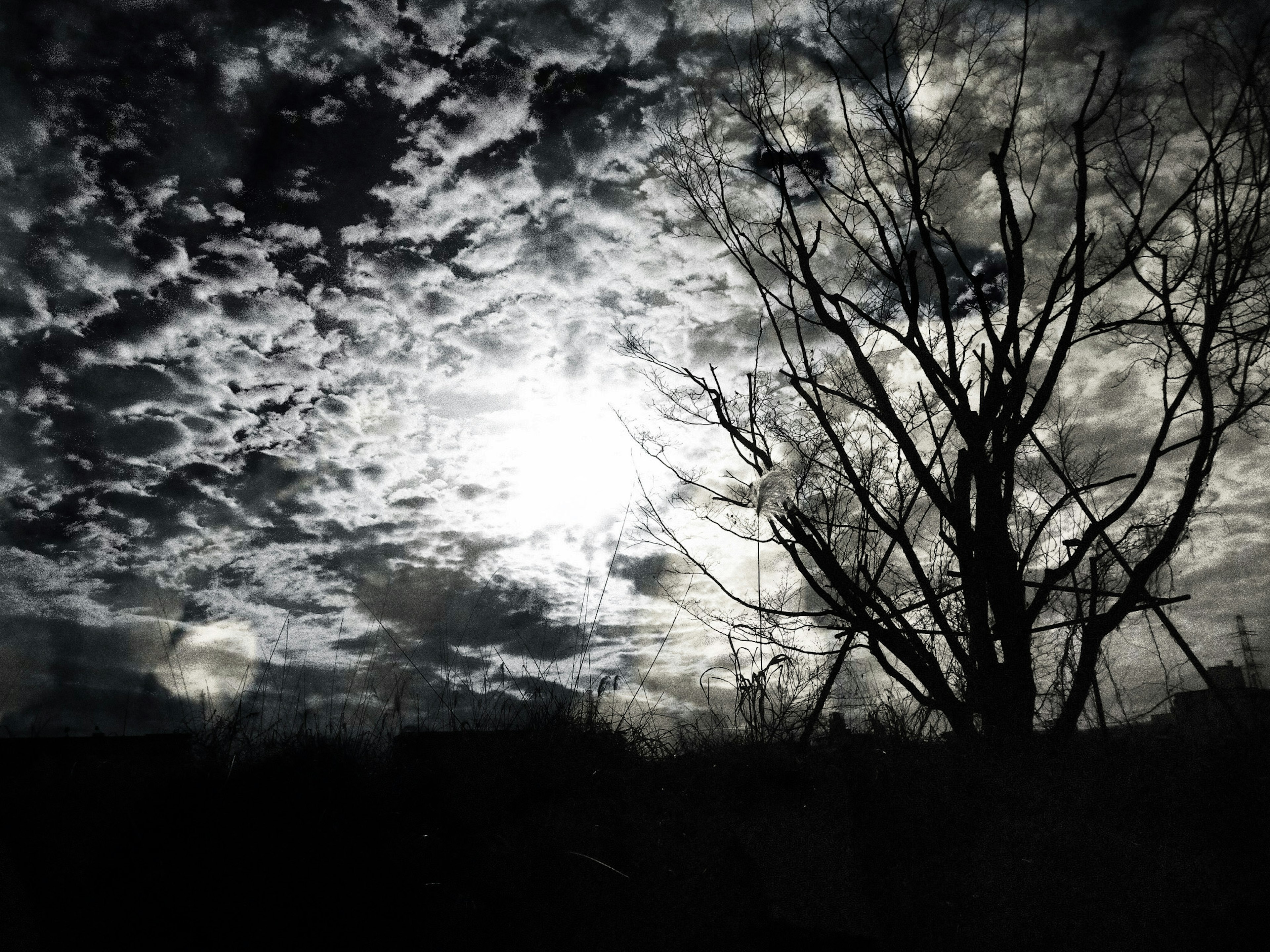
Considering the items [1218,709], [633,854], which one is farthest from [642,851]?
[1218,709]

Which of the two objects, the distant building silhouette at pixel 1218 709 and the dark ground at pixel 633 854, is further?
the distant building silhouette at pixel 1218 709

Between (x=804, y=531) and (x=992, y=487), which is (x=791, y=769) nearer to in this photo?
(x=804, y=531)

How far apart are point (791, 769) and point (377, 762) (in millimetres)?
2141

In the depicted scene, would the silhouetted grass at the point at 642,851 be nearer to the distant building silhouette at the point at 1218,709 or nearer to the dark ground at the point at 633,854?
the dark ground at the point at 633,854

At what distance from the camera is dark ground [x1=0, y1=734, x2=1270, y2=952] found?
238cm

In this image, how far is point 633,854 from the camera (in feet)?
9.36

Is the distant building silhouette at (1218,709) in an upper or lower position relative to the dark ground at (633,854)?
upper

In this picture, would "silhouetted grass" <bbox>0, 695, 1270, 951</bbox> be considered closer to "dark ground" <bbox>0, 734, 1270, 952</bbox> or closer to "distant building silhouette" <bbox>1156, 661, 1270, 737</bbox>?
"dark ground" <bbox>0, 734, 1270, 952</bbox>

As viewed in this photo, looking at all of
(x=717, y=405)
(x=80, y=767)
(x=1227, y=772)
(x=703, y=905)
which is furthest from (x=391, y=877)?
(x=717, y=405)

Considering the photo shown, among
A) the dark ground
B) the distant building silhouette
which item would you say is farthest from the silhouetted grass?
the distant building silhouette

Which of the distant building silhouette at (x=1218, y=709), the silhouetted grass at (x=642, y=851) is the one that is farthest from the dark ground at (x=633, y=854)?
the distant building silhouette at (x=1218, y=709)

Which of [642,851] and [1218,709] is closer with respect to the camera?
[642,851]

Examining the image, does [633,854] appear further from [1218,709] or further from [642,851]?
[1218,709]

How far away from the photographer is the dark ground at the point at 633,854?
238 centimetres
